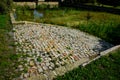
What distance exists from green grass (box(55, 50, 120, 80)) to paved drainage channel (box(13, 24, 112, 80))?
38 centimetres

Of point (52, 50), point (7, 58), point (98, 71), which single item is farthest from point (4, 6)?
point (98, 71)

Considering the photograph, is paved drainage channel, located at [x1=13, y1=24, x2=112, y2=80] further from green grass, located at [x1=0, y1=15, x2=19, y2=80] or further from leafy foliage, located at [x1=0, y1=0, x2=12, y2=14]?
leafy foliage, located at [x1=0, y1=0, x2=12, y2=14]

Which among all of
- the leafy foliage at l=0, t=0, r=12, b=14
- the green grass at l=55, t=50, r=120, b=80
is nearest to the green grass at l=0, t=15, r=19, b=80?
the green grass at l=55, t=50, r=120, b=80

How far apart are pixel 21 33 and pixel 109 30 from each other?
733 cm

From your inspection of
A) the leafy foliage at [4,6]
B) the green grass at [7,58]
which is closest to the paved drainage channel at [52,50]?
the green grass at [7,58]

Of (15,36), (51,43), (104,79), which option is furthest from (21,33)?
(104,79)

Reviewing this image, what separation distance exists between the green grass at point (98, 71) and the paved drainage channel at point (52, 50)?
1.24 ft

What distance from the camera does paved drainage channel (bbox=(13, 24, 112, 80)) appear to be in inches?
309

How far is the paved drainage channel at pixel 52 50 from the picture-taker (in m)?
7.86

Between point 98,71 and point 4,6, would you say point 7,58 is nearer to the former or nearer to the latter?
point 98,71

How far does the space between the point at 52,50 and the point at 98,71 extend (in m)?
3.21

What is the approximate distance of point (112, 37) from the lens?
14.2 m

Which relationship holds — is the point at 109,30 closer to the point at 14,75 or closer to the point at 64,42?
the point at 64,42

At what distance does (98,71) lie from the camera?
784 cm
